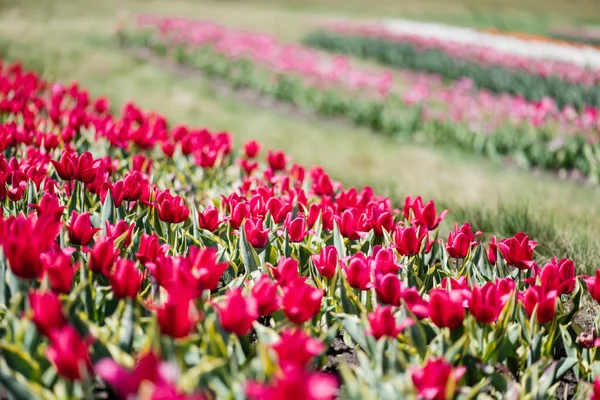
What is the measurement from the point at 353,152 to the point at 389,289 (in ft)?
15.5

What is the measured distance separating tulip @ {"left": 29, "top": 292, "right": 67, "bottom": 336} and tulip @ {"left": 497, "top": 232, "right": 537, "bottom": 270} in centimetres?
151

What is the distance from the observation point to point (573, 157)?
6.11 meters

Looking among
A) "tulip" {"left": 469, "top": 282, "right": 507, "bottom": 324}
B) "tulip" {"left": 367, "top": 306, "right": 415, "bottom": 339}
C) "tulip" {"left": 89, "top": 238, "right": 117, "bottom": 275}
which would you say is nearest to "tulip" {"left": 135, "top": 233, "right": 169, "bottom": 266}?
"tulip" {"left": 89, "top": 238, "right": 117, "bottom": 275}

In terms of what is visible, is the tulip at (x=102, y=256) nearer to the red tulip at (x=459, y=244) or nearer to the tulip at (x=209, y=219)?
the tulip at (x=209, y=219)

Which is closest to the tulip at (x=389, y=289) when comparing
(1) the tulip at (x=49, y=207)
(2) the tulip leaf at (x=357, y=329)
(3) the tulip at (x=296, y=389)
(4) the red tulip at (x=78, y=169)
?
(2) the tulip leaf at (x=357, y=329)

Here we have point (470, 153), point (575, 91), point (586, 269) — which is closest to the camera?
point (586, 269)

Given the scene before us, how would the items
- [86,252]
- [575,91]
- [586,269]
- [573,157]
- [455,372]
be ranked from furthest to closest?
[575,91] → [573,157] → [586,269] → [86,252] → [455,372]

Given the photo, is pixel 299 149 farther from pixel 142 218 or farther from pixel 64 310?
pixel 64 310

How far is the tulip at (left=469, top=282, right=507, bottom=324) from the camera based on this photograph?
1641 mm

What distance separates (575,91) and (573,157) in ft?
8.90

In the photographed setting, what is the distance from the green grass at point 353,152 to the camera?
382 cm

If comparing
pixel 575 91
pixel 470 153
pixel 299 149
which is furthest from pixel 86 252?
pixel 575 91

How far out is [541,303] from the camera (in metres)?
1.71

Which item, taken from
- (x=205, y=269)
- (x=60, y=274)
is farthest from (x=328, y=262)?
(x=60, y=274)
